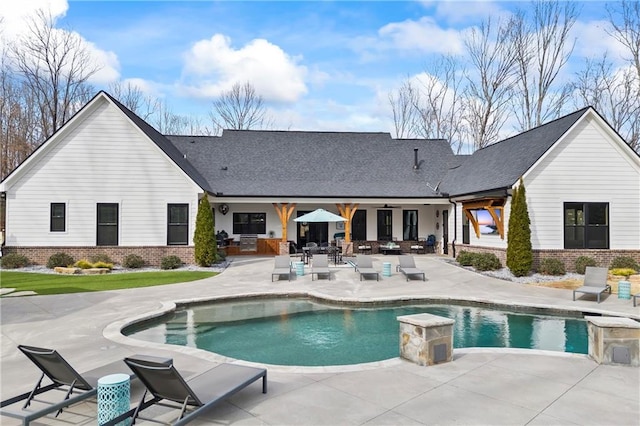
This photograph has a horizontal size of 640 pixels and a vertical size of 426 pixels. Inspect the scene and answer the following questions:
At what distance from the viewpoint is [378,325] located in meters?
9.86

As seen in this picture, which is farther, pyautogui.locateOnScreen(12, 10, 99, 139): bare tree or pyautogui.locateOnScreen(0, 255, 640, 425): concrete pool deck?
pyautogui.locateOnScreen(12, 10, 99, 139): bare tree

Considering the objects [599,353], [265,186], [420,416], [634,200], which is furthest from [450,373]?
[265,186]

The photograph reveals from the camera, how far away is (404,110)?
1727 inches

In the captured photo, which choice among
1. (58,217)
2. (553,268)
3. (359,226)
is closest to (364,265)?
(553,268)

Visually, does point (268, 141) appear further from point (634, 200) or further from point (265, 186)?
point (634, 200)

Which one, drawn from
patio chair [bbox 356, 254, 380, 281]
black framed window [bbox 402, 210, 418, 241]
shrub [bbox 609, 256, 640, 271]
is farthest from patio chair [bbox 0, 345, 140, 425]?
black framed window [bbox 402, 210, 418, 241]

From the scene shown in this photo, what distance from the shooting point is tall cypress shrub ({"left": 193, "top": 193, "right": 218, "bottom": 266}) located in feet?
59.8

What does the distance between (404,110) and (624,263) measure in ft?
101

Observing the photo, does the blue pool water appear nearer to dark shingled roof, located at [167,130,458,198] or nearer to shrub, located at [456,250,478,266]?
shrub, located at [456,250,478,266]

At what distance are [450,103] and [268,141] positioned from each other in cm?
2266

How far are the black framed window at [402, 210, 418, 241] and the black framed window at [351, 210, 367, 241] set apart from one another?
2.49 metres

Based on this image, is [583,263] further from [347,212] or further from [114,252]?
[114,252]

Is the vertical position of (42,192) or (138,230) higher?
(42,192)

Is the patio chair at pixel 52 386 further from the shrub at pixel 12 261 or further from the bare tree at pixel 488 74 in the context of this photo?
the bare tree at pixel 488 74
